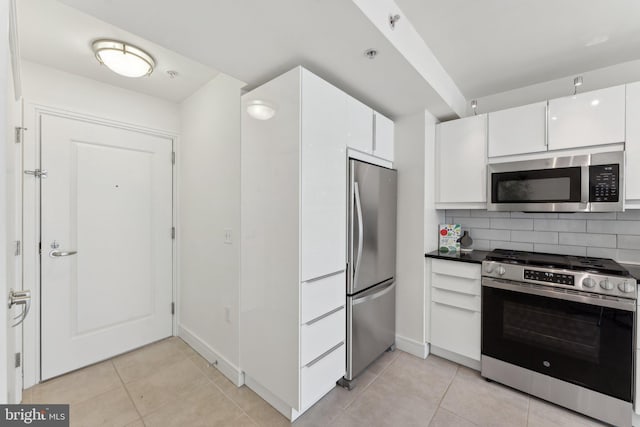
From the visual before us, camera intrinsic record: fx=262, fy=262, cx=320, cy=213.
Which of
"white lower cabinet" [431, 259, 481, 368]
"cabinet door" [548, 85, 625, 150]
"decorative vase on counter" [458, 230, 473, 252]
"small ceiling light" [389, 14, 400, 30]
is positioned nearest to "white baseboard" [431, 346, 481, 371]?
"white lower cabinet" [431, 259, 481, 368]

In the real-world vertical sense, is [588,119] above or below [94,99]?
below

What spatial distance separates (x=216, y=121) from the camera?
7.57ft

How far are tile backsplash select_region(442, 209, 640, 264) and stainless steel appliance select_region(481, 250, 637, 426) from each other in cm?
16

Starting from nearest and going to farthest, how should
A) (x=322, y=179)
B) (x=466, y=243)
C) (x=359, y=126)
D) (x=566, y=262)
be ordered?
(x=322, y=179) → (x=566, y=262) → (x=359, y=126) → (x=466, y=243)

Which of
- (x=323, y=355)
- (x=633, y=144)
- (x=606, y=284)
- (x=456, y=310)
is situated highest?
(x=633, y=144)

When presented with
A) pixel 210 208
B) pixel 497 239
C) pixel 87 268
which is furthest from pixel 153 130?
pixel 497 239

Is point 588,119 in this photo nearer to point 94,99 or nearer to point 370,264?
point 370,264

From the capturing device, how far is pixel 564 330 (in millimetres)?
1802

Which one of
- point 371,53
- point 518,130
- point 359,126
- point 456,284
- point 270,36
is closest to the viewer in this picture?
point 270,36

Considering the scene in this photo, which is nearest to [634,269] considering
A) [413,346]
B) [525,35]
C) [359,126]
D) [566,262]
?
[566,262]

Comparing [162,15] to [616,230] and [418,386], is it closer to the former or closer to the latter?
Result: [418,386]

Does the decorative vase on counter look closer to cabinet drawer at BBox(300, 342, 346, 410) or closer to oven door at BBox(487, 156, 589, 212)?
oven door at BBox(487, 156, 589, 212)

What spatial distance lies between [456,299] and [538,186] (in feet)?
3.75

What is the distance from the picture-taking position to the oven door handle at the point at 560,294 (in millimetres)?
1624
